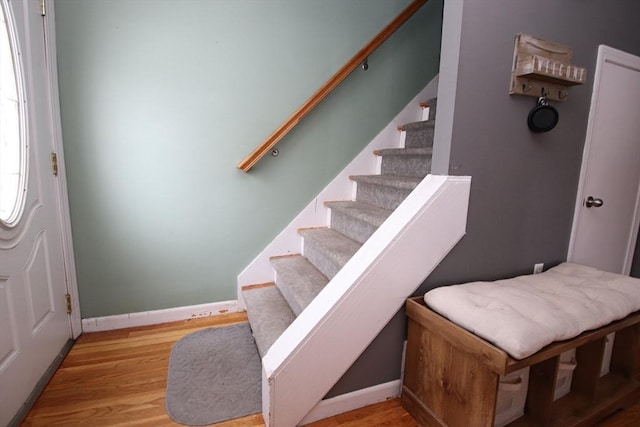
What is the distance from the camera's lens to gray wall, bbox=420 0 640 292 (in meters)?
1.33

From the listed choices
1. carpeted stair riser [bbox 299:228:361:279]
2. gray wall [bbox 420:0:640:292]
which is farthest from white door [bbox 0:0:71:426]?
gray wall [bbox 420:0:640:292]

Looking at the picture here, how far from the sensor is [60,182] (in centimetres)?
174

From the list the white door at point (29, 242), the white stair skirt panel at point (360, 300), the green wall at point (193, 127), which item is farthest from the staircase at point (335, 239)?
the white door at point (29, 242)

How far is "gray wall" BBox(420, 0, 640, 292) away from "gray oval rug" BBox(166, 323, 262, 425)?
3.36 feet

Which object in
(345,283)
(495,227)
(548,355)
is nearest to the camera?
(548,355)

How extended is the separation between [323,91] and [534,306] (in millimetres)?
1739

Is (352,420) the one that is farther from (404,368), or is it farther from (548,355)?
(548,355)

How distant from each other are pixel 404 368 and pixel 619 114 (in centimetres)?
202

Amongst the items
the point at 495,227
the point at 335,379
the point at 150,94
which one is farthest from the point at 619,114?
the point at 150,94

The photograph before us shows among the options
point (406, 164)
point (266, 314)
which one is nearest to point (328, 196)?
point (406, 164)

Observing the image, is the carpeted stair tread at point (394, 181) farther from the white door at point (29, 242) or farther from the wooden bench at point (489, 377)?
the white door at point (29, 242)

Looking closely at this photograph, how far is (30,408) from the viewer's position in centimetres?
136

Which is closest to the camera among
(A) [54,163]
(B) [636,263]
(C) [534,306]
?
(C) [534,306]

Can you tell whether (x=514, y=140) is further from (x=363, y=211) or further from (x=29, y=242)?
(x=29, y=242)
